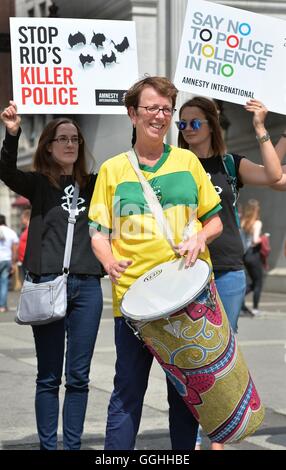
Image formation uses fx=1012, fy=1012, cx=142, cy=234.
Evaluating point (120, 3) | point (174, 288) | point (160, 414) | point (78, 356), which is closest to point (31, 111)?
point (78, 356)

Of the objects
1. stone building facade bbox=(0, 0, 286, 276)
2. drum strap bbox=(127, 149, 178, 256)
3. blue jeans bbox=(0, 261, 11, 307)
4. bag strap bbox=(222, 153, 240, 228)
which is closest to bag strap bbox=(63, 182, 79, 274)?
bag strap bbox=(222, 153, 240, 228)

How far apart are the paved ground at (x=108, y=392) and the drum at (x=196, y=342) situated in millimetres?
1529

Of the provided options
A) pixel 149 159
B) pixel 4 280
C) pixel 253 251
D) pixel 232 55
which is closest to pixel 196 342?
pixel 149 159

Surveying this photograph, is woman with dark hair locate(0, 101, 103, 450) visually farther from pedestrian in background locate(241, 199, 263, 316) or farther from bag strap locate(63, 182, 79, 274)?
pedestrian in background locate(241, 199, 263, 316)

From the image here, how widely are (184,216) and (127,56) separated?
166 cm

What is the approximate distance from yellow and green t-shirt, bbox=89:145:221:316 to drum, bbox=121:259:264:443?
0.13 meters

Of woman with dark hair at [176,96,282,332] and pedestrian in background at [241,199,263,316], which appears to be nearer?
woman with dark hair at [176,96,282,332]

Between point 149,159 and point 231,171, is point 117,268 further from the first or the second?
point 231,171

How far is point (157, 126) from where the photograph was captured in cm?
450

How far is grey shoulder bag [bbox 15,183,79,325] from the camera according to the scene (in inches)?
206

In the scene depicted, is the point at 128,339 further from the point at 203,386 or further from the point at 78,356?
the point at 78,356

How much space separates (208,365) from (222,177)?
1.44 m

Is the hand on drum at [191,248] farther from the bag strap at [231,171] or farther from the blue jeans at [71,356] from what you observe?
the blue jeans at [71,356]

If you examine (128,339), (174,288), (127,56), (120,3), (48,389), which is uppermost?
(120,3)
